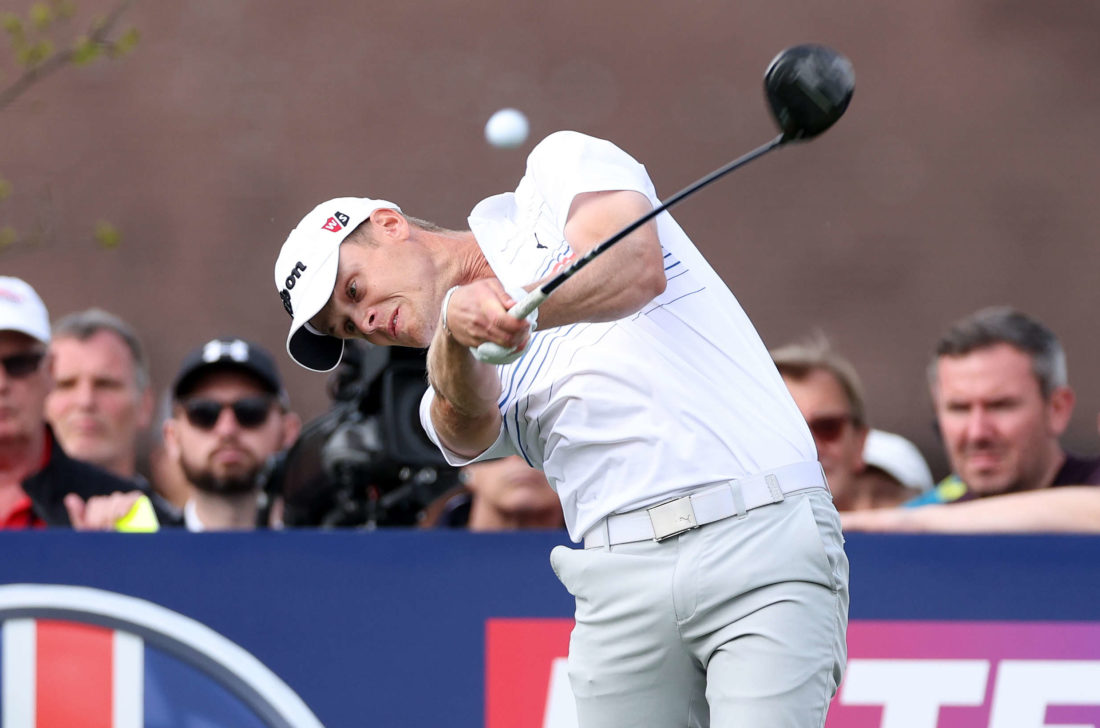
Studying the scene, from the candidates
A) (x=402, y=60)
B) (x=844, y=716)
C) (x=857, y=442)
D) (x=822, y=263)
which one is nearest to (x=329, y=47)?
(x=402, y=60)

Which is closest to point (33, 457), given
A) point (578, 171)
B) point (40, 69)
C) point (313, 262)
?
point (40, 69)

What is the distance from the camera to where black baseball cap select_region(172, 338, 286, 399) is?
446cm

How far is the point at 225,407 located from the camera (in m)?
4.38

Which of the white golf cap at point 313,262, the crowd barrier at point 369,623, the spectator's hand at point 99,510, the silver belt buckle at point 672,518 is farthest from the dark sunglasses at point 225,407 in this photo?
the silver belt buckle at point 672,518

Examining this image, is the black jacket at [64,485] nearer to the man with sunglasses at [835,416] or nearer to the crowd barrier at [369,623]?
the crowd barrier at [369,623]

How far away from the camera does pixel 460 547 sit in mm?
3582

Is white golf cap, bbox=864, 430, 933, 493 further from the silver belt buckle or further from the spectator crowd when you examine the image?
the silver belt buckle

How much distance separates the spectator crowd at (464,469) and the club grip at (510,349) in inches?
62.7

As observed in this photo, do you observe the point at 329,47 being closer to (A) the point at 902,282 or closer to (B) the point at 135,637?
(A) the point at 902,282

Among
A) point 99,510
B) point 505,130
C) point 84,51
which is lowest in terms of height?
point 99,510

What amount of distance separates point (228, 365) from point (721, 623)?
241cm

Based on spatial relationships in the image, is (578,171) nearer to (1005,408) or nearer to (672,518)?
(672,518)

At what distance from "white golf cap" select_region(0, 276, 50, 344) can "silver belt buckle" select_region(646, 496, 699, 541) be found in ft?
7.79

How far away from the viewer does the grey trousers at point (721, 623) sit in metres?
2.38
